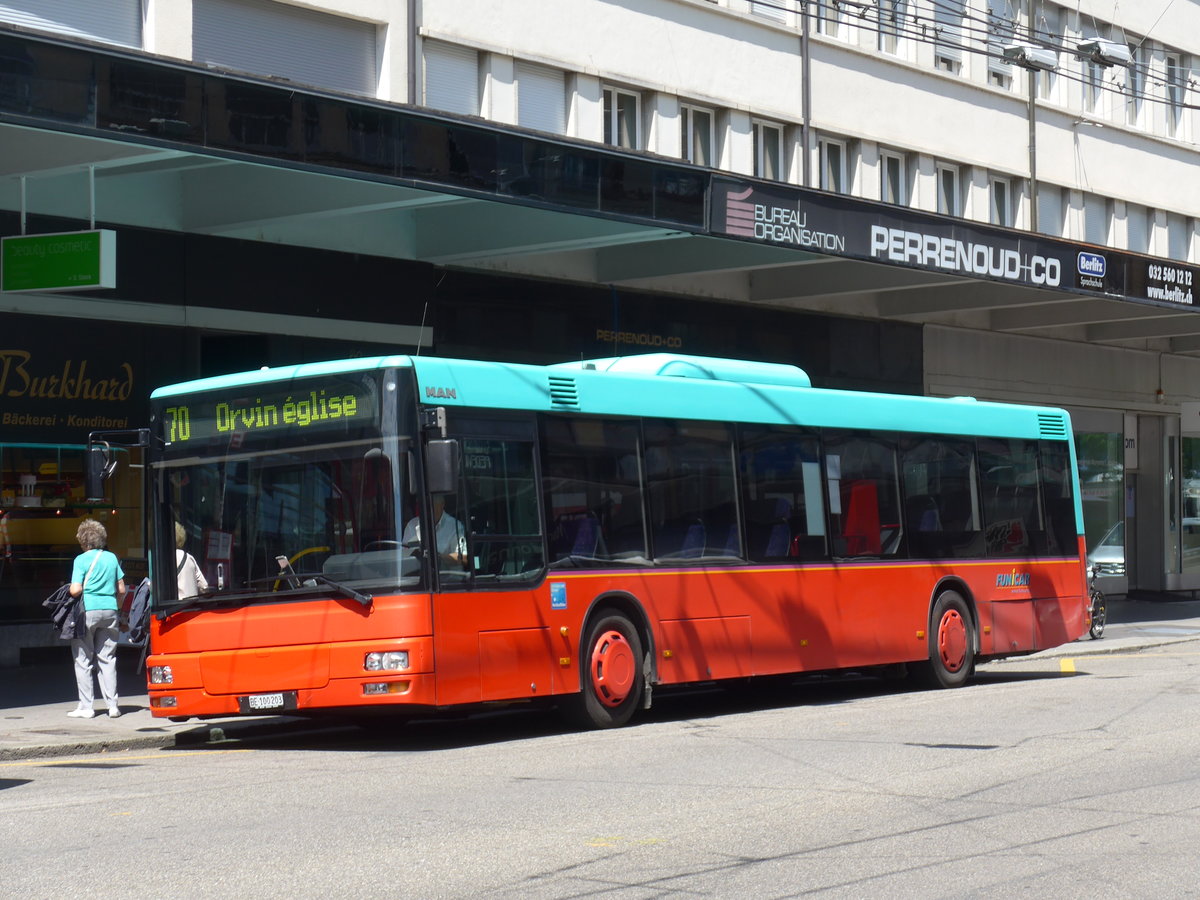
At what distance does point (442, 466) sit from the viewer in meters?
11.3

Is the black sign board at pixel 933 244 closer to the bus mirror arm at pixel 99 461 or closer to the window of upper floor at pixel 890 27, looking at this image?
the window of upper floor at pixel 890 27

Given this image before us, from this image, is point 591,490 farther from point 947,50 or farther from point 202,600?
point 947,50

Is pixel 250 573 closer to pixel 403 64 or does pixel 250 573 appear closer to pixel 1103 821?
pixel 1103 821

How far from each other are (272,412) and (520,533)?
1968 mm

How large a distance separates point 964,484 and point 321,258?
26.5 ft

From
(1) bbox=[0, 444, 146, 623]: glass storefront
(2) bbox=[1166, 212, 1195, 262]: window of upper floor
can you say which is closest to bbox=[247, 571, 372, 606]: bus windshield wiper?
(1) bbox=[0, 444, 146, 623]: glass storefront

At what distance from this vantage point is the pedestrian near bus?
563 inches

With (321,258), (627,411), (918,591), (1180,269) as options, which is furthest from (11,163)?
(1180,269)

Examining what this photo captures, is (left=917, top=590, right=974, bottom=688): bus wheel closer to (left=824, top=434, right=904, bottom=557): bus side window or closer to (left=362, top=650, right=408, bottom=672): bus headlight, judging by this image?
(left=824, top=434, right=904, bottom=557): bus side window

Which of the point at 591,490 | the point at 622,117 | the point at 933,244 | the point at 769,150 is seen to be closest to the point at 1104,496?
the point at 769,150

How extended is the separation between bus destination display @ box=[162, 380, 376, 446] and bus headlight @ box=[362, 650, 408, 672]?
159 centimetres

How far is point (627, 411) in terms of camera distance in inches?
536

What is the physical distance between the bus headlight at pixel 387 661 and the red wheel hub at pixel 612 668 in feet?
6.39

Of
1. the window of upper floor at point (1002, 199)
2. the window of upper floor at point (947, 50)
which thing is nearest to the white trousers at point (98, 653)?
the window of upper floor at point (947, 50)
